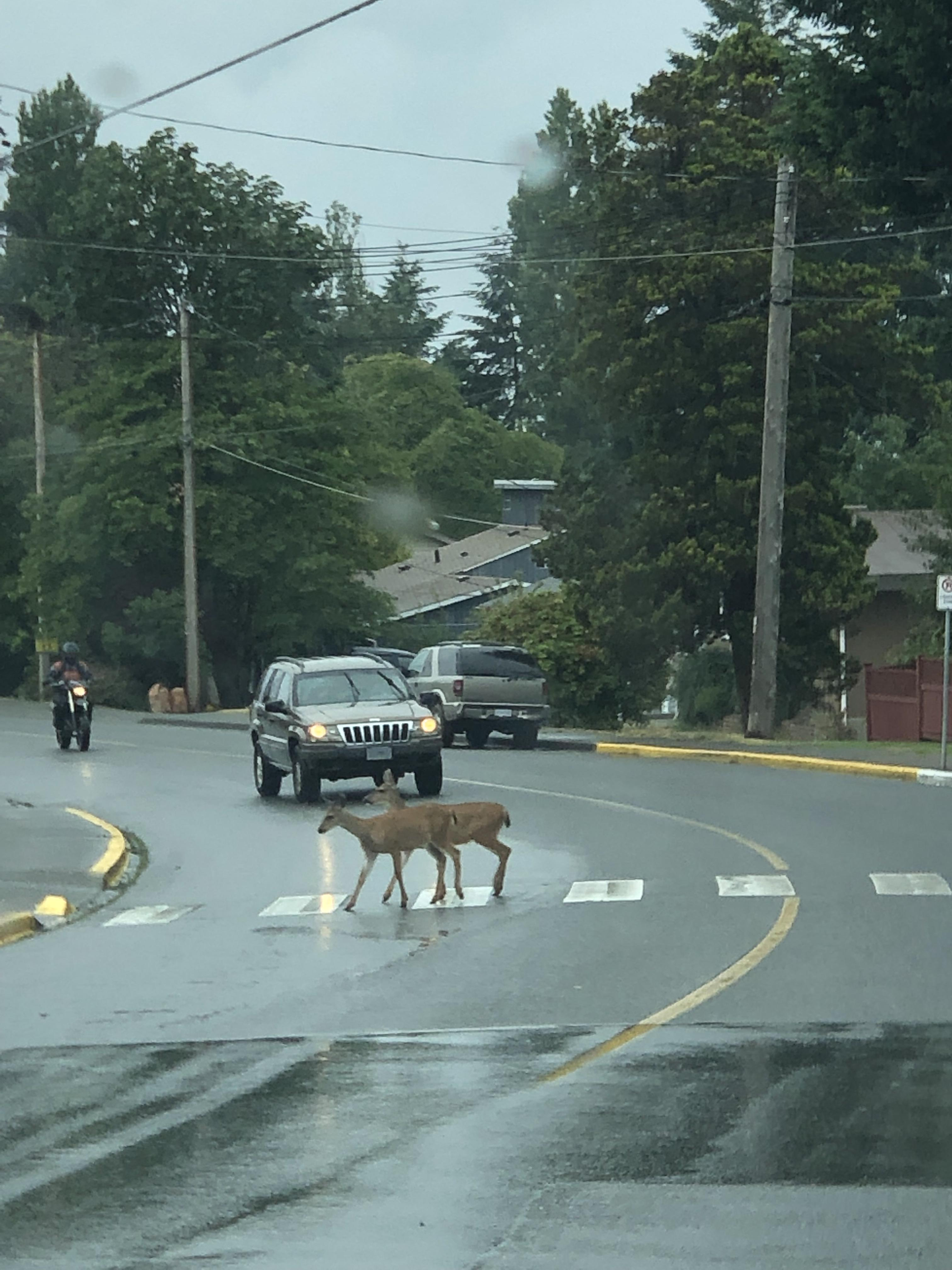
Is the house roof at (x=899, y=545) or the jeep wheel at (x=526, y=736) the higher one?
the house roof at (x=899, y=545)

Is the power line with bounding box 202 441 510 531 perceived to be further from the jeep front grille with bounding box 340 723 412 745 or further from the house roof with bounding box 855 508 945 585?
→ the jeep front grille with bounding box 340 723 412 745

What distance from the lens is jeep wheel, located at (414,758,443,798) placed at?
26203 mm

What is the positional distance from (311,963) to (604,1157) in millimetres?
6219

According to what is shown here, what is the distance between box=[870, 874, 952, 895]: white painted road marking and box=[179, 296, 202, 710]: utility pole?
38.9 metres

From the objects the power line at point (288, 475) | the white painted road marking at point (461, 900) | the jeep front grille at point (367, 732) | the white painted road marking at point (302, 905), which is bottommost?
the white painted road marking at point (302, 905)

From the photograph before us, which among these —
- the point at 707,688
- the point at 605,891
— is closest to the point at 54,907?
the point at 605,891

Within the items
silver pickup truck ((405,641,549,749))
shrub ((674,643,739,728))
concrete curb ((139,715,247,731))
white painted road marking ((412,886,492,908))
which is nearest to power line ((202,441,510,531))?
concrete curb ((139,715,247,731))

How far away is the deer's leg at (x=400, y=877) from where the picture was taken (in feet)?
55.2

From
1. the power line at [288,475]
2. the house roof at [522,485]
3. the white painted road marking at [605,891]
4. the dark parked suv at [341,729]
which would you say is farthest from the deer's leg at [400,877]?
the house roof at [522,485]

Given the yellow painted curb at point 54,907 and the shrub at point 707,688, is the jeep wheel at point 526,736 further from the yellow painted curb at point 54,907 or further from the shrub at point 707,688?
the yellow painted curb at point 54,907

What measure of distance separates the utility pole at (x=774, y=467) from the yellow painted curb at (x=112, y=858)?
1530cm

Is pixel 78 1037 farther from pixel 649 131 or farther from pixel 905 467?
pixel 905 467

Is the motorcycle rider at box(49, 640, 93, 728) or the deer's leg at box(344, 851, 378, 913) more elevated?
the motorcycle rider at box(49, 640, 93, 728)

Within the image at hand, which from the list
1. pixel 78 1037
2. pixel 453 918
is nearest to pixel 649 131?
pixel 453 918
